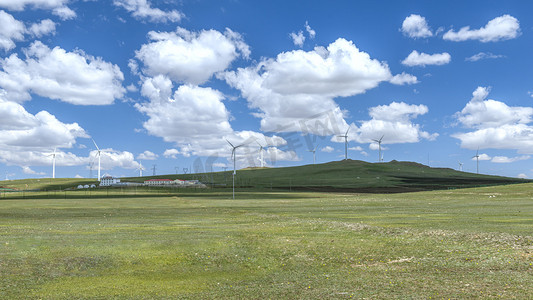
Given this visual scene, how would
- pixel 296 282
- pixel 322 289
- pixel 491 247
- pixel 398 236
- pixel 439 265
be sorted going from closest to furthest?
pixel 322 289 → pixel 296 282 → pixel 439 265 → pixel 491 247 → pixel 398 236

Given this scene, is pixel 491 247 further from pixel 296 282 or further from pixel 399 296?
pixel 296 282

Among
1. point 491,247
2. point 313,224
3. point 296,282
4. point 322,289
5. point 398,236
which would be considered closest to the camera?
point 322,289

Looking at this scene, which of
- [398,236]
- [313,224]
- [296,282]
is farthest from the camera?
[313,224]

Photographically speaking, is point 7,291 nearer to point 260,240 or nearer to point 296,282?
point 296,282

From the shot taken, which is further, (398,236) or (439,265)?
(398,236)

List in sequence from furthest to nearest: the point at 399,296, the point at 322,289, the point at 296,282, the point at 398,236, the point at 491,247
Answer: the point at 398,236, the point at 491,247, the point at 296,282, the point at 322,289, the point at 399,296

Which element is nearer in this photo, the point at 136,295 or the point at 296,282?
the point at 136,295

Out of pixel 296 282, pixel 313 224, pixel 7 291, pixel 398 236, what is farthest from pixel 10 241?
pixel 398 236

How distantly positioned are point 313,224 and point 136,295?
1034 inches

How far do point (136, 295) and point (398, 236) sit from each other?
22.6 meters

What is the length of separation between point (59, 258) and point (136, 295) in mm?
9503

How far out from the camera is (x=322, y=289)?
72.4 ft

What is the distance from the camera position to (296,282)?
2373 cm

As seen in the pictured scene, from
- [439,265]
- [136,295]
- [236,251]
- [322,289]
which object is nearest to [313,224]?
[236,251]
